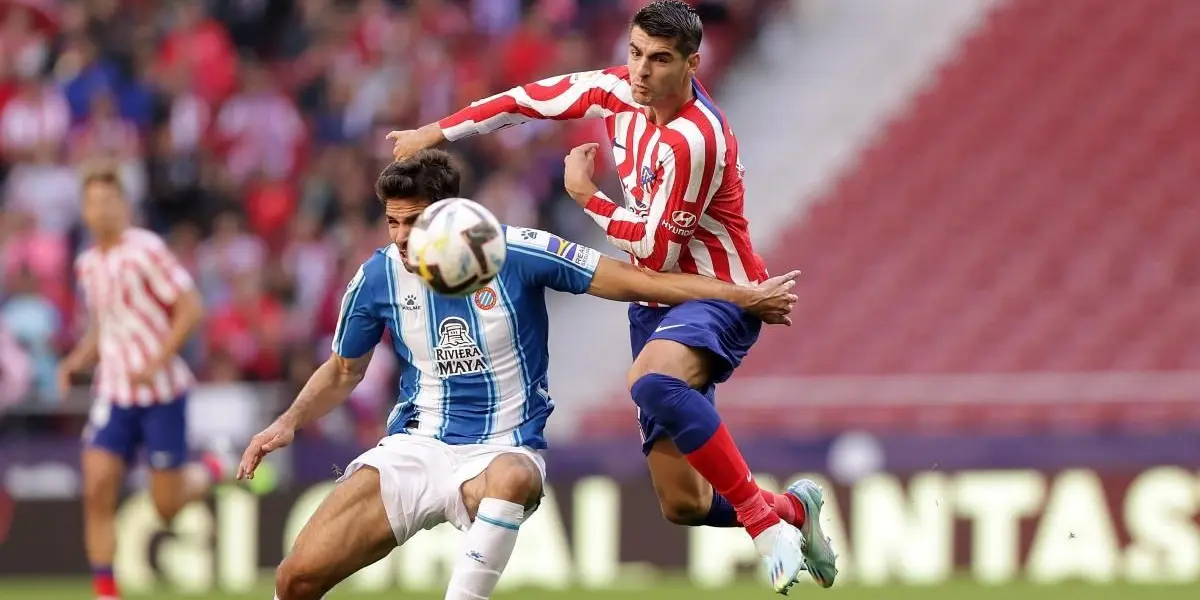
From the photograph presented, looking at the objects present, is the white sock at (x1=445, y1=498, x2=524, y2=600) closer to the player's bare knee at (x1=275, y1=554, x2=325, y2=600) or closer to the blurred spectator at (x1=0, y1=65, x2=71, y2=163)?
the player's bare knee at (x1=275, y1=554, x2=325, y2=600)

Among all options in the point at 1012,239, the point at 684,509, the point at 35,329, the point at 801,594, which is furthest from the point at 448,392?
the point at 1012,239

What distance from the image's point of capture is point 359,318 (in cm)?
718

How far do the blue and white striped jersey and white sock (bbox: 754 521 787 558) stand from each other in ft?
2.83

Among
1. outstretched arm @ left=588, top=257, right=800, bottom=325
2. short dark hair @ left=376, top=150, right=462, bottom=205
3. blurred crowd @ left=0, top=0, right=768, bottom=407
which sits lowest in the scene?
outstretched arm @ left=588, top=257, right=800, bottom=325

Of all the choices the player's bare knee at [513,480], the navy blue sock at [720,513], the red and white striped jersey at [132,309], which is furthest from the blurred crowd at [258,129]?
the player's bare knee at [513,480]

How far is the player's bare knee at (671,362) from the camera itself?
706 cm

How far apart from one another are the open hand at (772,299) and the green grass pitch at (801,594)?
3.70 metres

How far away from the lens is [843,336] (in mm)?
15258

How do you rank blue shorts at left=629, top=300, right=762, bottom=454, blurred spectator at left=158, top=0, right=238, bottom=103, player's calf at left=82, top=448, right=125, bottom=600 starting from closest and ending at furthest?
blue shorts at left=629, top=300, right=762, bottom=454 → player's calf at left=82, top=448, right=125, bottom=600 → blurred spectator at left=158, top=0, right=238, bottom=103

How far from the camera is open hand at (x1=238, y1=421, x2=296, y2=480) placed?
695 centimetres

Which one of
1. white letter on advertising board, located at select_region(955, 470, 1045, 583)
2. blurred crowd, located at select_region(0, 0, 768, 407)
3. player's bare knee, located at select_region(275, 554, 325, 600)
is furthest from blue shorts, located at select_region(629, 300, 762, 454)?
blurred crowd, located at select_region(0, 0, 768, 407)

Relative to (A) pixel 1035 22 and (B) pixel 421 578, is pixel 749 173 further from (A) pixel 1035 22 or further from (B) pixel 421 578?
(B) pixel 421 578

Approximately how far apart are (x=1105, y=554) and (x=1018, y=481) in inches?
26.7

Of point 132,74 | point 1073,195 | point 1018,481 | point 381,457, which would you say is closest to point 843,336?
point 1073,195
